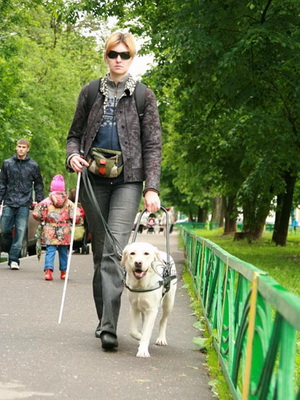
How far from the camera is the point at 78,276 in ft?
49.3

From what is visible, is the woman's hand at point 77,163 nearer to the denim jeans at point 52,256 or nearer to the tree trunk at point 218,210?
the denim jeans at point 52,256

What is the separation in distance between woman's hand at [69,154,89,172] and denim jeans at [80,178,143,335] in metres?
0.21

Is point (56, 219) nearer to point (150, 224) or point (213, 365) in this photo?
point (213, 365)

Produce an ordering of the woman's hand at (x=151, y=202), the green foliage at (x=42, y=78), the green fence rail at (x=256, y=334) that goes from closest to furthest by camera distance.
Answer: the green fence rail at (x=256, y=334)
the woman's hand at (x=151, y=202)
the green foliage at (x=42, y=78)

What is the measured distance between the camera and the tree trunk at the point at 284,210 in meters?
29.7

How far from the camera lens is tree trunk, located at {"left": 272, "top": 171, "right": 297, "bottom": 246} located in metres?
29.7

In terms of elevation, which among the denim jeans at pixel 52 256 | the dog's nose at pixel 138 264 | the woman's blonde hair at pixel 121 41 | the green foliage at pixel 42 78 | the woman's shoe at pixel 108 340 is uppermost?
the green foliage at pixel 42 78

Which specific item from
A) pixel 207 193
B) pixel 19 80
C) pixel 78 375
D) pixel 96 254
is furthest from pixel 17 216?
pixel 207 193

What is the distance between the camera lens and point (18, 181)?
1391 centimetres

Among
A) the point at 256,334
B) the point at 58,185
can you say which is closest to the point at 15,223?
the point at 58,185

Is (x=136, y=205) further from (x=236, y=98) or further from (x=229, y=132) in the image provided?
(x=229, y=132)

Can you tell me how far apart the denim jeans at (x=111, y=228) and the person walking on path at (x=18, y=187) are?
22.5ft

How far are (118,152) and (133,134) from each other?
18 cm

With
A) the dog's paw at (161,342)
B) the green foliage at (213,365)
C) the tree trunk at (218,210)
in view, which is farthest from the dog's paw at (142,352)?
the tree trunk at (218,210)
